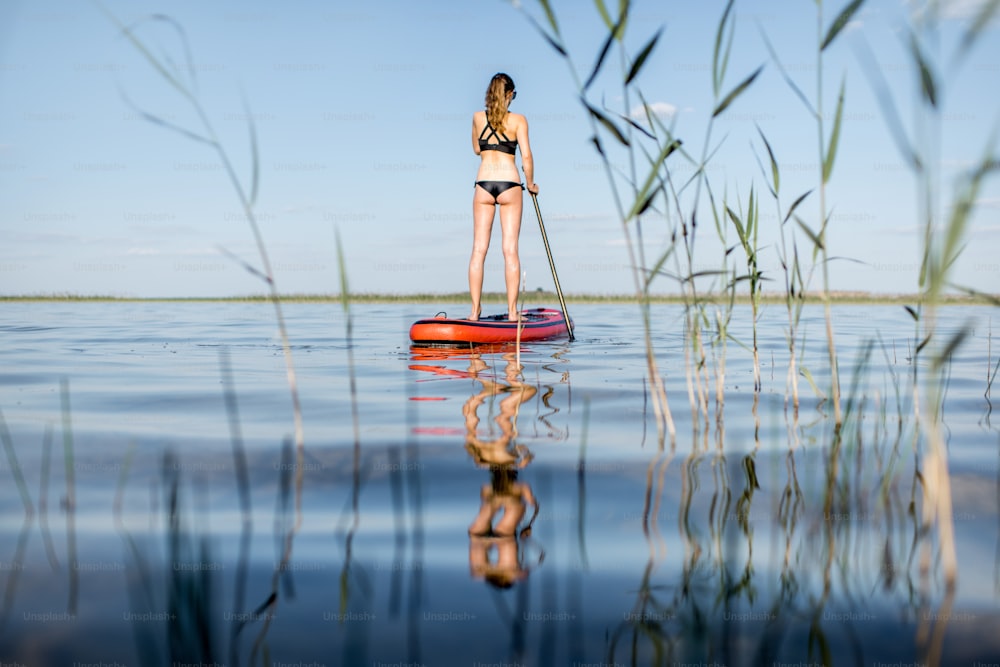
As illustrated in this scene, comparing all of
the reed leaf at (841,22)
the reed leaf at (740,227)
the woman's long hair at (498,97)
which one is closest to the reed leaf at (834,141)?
the reed leaf at (841,22)

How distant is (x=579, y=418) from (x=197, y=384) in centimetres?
284

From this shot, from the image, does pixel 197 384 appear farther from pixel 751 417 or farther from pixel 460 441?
pixel 751 417

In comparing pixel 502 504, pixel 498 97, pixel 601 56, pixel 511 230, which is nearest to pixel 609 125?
pixel 601 56

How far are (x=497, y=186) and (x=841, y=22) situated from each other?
558 centimetres

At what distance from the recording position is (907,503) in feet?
7.77

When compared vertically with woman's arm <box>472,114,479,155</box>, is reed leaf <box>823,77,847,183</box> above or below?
below

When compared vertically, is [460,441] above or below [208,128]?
below

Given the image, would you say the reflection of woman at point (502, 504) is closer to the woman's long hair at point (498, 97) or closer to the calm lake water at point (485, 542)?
the calm lake water at point (485, 542)

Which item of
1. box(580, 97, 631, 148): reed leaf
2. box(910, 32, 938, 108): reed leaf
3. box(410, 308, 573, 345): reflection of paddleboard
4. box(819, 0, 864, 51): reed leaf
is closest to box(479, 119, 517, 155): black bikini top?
box(410, 308, 573, 345): reflection of paddleboard

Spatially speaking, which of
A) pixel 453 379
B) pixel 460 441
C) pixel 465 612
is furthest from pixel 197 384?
pixel 465 612

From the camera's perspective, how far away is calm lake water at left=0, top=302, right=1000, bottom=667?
4.78 ft

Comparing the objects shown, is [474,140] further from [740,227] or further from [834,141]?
Answer: [834,141]

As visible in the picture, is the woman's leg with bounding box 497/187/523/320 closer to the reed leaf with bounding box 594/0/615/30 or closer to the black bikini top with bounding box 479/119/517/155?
the black bikini top with bounding box 479/119/517/155

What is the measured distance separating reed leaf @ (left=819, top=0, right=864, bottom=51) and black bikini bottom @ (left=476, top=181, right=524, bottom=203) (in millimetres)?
5493
